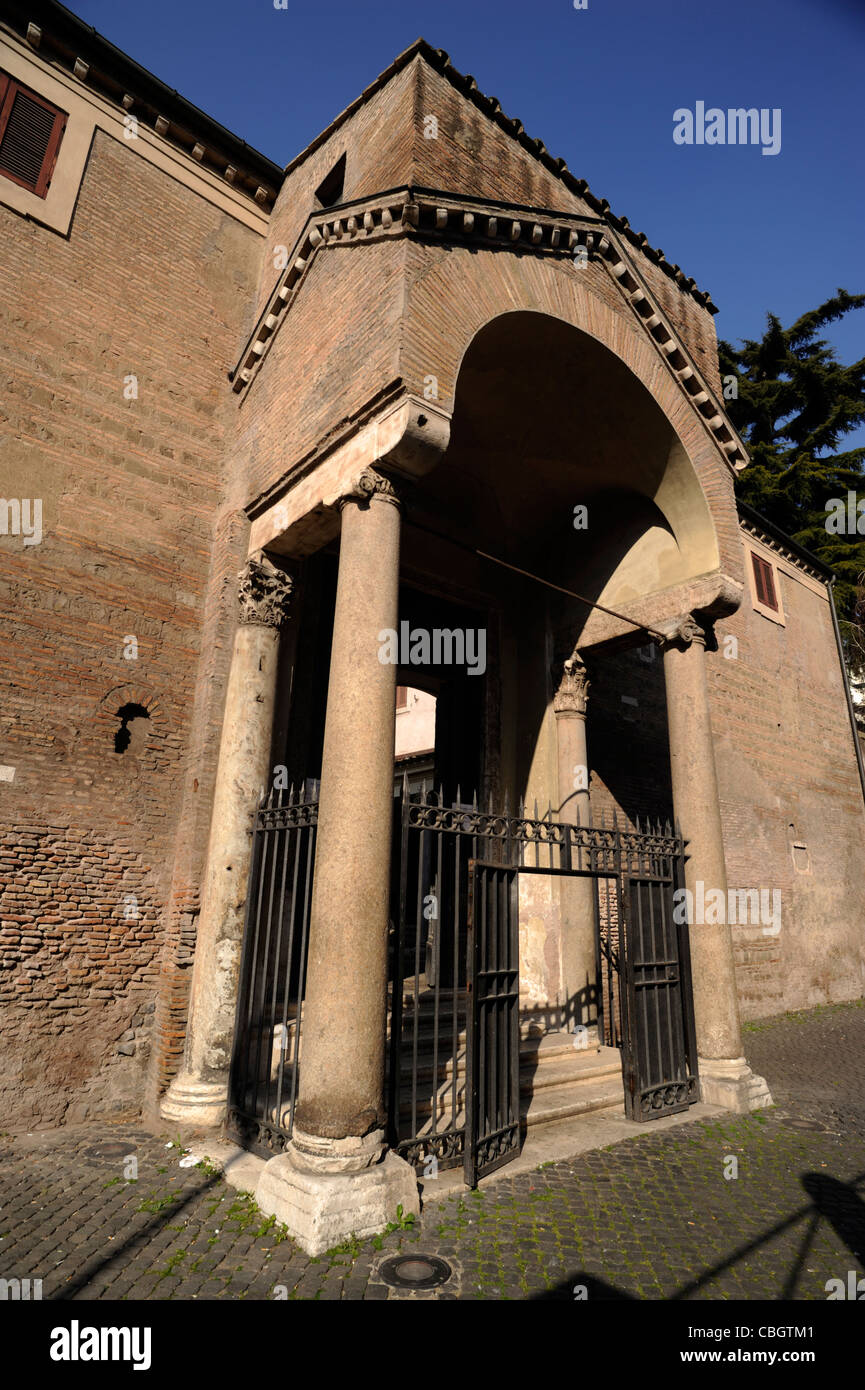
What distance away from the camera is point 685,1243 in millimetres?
3996

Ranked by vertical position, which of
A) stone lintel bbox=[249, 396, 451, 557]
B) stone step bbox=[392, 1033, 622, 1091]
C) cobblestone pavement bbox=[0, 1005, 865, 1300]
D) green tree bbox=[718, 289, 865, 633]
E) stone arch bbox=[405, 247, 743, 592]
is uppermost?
green tree bbox=[718, 289, 865, 633]

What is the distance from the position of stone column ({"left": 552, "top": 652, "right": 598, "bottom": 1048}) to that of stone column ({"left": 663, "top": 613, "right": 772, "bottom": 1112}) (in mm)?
1245

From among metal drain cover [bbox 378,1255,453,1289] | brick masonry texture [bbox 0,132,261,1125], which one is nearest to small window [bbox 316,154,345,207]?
brick masonry texture [bbox 0,132,261,1125]

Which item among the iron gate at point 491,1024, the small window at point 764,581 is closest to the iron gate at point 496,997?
the iron gate at point 491,1024

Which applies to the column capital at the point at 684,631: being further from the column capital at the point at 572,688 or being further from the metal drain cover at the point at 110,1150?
the metal drain cover at the point at 110,1150

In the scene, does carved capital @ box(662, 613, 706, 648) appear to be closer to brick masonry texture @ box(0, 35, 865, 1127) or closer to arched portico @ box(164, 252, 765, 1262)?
arched portico @ box(164, 252, 765, 1262)

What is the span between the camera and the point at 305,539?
699 cm

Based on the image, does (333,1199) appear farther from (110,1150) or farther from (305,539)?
(305,539)

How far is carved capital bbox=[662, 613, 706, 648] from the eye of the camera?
8133 mm

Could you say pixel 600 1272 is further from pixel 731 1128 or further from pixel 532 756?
pixel 532 756

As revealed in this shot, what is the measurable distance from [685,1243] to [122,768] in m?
5.68

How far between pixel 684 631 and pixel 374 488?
4.26 meters

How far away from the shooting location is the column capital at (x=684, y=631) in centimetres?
813
